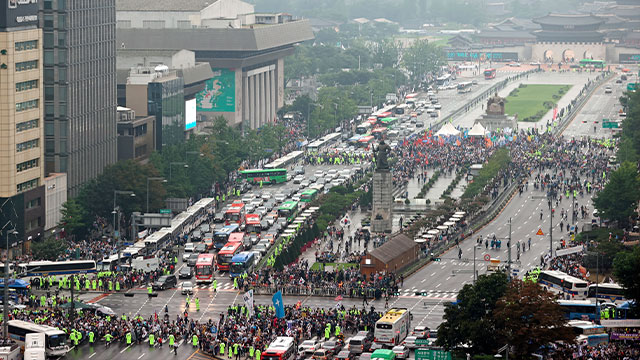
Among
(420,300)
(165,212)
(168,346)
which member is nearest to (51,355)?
(168,346)

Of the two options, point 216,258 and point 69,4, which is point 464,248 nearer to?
point 216,258

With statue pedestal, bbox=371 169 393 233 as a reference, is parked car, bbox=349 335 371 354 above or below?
below

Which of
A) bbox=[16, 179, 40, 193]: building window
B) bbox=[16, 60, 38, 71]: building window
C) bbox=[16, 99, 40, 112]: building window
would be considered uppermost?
bbox=[16, 60, 38, 71]: building window

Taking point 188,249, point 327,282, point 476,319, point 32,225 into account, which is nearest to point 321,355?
point 476,319

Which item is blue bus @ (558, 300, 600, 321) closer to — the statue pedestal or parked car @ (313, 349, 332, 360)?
parked car @ (313, 349, 332, 360)

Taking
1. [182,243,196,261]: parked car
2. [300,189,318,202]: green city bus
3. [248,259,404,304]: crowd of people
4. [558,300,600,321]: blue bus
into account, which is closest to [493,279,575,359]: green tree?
[558,300,600,321]: blue bus

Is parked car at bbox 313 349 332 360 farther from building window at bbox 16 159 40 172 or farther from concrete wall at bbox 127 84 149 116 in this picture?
concrete wall at bbox 127 84 149 116

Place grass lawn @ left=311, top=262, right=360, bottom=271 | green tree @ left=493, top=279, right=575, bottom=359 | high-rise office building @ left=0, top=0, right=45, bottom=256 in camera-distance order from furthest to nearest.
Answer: high-rise office building @ left=0, top=0, right=45, bottom=256, grass lawn @ left=311, top=262, right=360, bottom=271, green tree @ left=493, top=279, right=575, bottom=359

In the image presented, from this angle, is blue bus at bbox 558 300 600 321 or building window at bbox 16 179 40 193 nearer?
blue bus at bbox 558 300 600 321

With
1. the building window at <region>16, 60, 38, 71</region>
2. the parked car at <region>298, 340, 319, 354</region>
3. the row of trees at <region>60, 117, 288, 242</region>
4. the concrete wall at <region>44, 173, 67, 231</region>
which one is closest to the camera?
the parked car at <region>298, 340, 319, 354</region>
